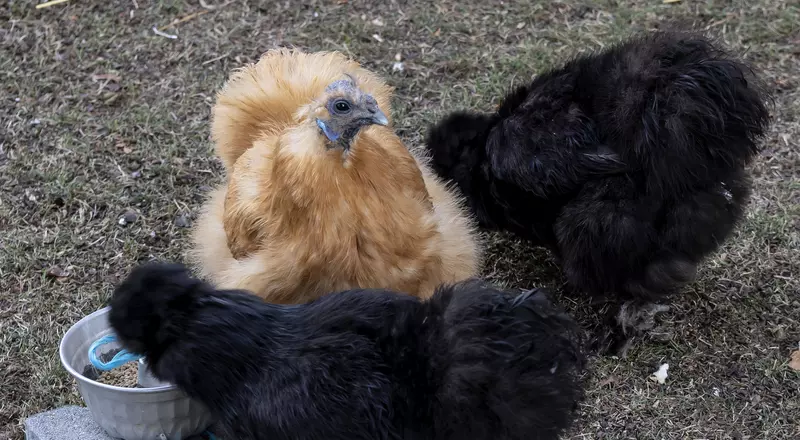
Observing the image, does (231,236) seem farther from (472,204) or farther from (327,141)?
(472,204)

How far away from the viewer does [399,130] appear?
5.30 m

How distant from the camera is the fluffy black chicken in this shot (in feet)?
11.3

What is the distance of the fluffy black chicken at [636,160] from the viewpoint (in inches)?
136

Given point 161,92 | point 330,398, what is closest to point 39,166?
point 161,92

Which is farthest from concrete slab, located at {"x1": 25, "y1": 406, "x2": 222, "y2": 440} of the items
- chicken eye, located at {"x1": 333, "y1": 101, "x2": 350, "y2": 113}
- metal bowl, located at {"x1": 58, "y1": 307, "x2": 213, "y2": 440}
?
chicken eye, located at {"x1": 333, "y1": 101, "x2": 350, "y2": 113}

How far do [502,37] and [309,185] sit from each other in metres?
3.37

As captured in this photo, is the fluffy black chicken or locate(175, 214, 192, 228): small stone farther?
locate(175, 214, 192, 228): small stone

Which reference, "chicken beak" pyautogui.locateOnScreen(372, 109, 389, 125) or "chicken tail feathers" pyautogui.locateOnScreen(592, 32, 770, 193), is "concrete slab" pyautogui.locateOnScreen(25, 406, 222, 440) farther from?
"chicken tail feathers" pyautogui.locateOnScreen(592, 32, 770, 193)

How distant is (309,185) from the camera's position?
316cm

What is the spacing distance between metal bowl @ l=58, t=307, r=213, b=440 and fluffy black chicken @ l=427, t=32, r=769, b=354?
6.27ft

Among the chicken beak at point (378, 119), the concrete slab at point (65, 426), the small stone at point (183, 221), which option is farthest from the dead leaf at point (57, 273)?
the chicken beak at point (378, 119)

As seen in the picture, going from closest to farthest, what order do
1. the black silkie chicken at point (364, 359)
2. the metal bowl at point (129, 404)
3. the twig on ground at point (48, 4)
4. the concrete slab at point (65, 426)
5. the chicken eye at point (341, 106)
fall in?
the black silkie chicken at point (364, 359)
the metal bowl at point (129, 404)
the chicken eye at point (341, 106)
the concrete slab at point (65, 426)
the twig on ground at point (48, 4)

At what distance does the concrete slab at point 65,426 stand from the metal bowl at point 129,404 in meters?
0.12

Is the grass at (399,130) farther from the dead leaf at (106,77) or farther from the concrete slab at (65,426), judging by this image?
the concrete slab at (65,426)
